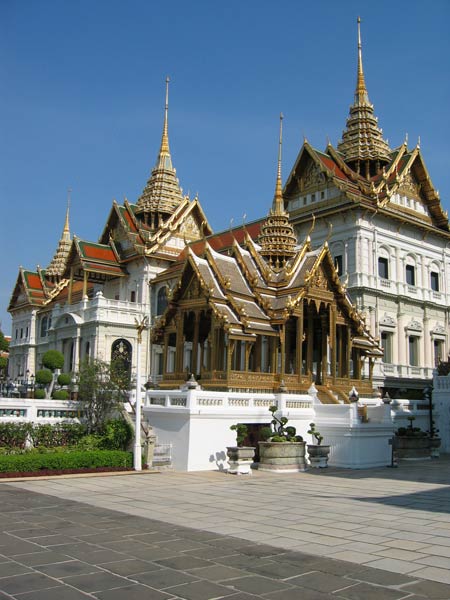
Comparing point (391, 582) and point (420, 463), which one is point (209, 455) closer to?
point (420, 463)

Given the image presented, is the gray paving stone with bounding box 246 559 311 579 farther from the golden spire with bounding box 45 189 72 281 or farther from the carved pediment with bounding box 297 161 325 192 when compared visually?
the golden spire with bounding box 45 189 72 281

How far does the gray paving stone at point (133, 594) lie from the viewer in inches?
203

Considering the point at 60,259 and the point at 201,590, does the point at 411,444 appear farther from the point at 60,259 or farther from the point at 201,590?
the point at 60,259

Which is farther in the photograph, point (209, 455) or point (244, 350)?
point (244, 350)

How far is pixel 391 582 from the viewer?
18.8ft

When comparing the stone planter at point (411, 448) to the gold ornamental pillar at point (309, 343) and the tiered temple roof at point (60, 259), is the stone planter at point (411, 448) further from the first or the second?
the tiered temple roof at point (60, 259)

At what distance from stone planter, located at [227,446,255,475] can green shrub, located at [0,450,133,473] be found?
237cm

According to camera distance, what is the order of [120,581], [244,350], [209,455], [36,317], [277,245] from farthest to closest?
[36,317], [277,245], [244,350], [209,455], [120,581]

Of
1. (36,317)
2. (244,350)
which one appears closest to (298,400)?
(244,350)

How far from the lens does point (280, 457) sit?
52.6ft

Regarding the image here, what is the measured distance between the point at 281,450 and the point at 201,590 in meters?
10.9

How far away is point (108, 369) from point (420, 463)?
9512 mm

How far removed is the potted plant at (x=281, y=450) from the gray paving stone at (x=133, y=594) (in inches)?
424

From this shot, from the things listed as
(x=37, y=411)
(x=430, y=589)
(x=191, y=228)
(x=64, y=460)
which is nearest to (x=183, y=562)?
(x=430, y=589)
